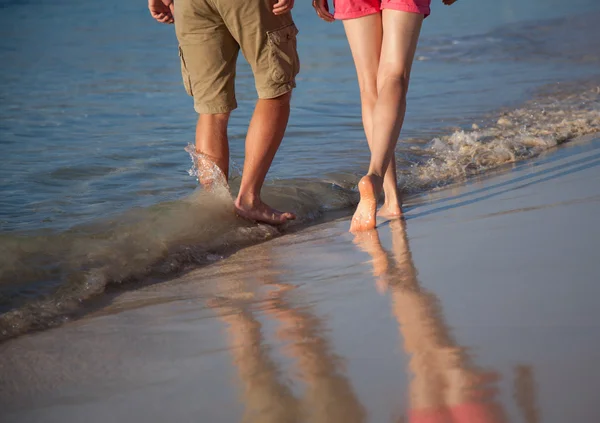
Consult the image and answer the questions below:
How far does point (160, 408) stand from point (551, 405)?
0.83 m

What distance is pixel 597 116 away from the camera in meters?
6.31

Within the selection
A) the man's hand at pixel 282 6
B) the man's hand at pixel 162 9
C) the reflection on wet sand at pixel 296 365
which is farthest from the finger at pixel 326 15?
the reflection on wet sand at pixel 296 365

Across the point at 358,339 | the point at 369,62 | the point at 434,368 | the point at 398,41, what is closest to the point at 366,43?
the point at 369,62

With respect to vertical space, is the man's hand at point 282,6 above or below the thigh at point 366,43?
above

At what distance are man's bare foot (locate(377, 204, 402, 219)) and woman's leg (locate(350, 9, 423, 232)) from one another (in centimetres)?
34

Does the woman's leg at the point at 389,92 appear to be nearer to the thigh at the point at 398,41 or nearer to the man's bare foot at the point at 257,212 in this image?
the thigh at the point at 398,41

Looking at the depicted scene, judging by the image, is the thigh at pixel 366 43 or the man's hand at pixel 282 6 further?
the man's hand at pixel 282 6

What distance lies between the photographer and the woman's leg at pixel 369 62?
3.65 m

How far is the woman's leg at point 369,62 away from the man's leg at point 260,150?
0.39 m

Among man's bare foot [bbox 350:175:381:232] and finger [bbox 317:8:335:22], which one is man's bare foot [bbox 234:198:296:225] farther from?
finger [bbox 317:8:335:22]

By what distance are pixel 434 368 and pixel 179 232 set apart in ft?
7.02

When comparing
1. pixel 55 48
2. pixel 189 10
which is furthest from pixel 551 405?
pixel 55 48

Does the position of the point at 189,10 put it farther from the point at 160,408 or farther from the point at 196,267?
the point at 160,408

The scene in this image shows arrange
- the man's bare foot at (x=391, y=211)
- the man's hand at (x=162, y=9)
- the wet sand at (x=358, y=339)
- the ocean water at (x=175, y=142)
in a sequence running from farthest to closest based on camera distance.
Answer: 1. the man's hand at (x=162, y=9)
2. the man's bare foot at (x=391, y=211)
3. the ocean water at (x=175, y=142)
4. the wet sand at (x=358, y=339)
